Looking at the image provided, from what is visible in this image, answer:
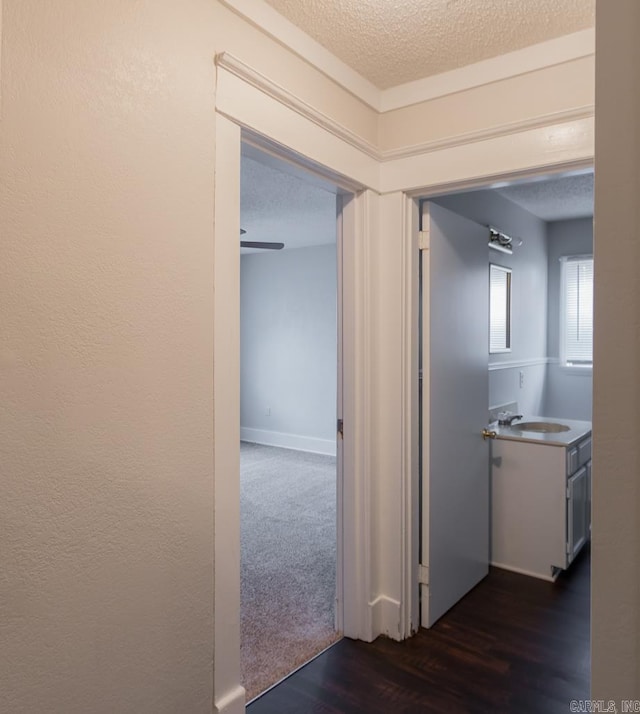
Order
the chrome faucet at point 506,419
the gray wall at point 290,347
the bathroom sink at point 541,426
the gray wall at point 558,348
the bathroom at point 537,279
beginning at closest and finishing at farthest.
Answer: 1. the chrome faucet at point 506,419
2. the bathroom sink at point 541,426
3. the bathroom at point 537,279
4. the gray wall at point 558,348
5. the gray wall at point 290,347

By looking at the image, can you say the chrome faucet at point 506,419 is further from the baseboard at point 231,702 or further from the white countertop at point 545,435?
the baseboard at point 231,702

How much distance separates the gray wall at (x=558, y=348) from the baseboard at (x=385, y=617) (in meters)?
3.16

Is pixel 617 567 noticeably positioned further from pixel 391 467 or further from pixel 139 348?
pixel 391 467

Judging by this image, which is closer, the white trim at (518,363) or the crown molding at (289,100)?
the crown molding at (289,100)

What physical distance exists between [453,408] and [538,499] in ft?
2.98

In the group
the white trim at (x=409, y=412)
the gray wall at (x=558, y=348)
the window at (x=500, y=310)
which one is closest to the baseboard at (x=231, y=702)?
the white trim at (x=409, y=412)

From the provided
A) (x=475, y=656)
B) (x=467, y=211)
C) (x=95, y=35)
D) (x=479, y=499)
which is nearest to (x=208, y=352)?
(x=95, y=35)

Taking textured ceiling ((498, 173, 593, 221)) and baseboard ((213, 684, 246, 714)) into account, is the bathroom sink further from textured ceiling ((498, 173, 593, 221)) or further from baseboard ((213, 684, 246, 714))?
baseboard ((213, 684, 246, 714))

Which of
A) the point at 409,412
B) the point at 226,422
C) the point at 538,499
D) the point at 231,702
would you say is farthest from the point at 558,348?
the point at 231,702

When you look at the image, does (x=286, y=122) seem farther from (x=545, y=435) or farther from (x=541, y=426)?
(x=541, y=426)

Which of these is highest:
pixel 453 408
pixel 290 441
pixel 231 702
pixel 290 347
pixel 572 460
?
pixel 290 347

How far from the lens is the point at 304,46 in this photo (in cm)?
193

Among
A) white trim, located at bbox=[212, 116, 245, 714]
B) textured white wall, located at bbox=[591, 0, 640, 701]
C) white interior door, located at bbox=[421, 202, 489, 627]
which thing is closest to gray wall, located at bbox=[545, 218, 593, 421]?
white interior door, located at bbox=[421, 202, 489, 627]

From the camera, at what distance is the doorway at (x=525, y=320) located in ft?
8.41
